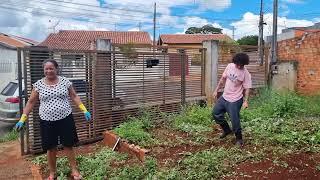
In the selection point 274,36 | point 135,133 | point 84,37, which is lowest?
point 135,133

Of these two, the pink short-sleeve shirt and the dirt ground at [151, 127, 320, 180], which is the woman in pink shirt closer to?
the pink short-sleeve shirt

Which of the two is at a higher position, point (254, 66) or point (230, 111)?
point (254, 66)

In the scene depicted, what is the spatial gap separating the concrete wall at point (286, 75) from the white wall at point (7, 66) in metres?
11.8

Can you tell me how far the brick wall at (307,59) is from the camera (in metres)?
12.4

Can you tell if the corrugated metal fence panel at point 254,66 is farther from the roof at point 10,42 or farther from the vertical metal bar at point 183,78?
the roof at point 10,42

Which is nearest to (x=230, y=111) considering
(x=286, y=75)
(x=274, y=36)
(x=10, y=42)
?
(x=286, y=75)

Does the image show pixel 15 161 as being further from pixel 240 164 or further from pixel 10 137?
pixel 240 164

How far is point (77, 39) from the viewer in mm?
43188

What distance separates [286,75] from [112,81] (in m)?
7.12

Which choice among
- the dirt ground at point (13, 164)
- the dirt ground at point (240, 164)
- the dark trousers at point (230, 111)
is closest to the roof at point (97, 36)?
the dirt ground at point (13, 164)

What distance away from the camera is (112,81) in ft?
25.3

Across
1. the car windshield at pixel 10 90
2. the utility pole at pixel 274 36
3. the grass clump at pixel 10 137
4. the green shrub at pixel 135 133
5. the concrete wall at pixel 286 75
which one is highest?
the utility pole at pixel 274 36

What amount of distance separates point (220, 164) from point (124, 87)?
11.5 ft

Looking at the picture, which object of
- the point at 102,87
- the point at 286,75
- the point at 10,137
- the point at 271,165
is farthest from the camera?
the point at 286,75
